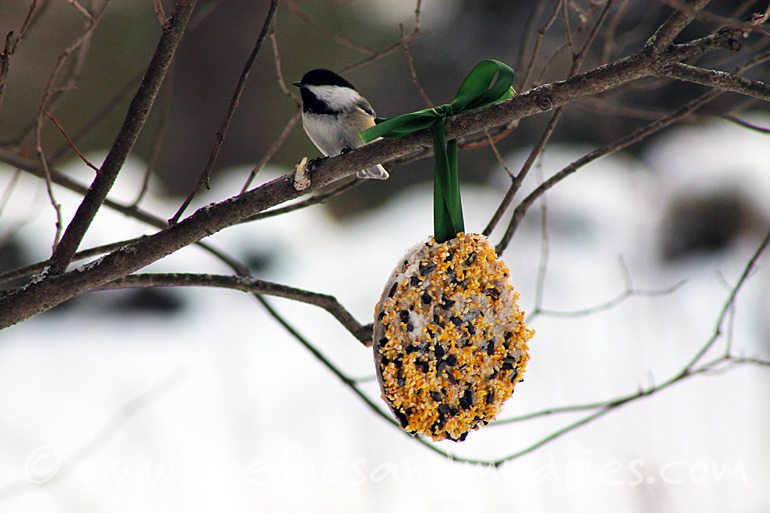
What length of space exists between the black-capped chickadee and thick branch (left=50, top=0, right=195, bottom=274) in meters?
0.45

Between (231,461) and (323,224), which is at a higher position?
(323,224)

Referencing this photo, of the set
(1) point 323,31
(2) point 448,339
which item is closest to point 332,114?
(1) point 323,31

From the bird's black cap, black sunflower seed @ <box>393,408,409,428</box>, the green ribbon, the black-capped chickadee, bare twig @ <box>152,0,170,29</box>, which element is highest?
the bird's black cap

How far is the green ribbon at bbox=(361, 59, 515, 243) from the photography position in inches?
52.2

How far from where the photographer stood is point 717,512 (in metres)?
3.23

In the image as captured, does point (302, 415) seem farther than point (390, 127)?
Yes

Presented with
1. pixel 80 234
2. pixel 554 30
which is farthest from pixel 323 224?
pixel 80 234

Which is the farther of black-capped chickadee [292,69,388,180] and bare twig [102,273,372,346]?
black-capped chickadee [292,69,388,180]

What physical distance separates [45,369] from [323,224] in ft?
7.79

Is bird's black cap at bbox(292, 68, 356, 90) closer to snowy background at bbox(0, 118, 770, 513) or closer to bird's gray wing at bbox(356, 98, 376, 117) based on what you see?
bird's gray wing at bbox(356, 98, 376, 117)

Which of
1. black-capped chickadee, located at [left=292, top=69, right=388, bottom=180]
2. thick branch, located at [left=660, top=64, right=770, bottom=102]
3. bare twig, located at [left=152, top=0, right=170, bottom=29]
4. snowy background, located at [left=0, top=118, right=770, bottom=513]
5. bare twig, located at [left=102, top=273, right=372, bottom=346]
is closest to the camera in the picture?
thick branch, located at [left=660, top=64, right=770, bottom=102]

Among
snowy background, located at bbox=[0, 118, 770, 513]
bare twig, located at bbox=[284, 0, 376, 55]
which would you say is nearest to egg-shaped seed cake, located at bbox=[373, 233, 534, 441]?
bare twig, located at bbox=[284, 0, 376, 55]

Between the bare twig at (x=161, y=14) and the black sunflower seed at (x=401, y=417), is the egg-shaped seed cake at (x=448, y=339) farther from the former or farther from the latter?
the bare twig at (x=161, y=14)

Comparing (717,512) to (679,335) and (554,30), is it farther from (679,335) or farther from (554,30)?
(554,30)
